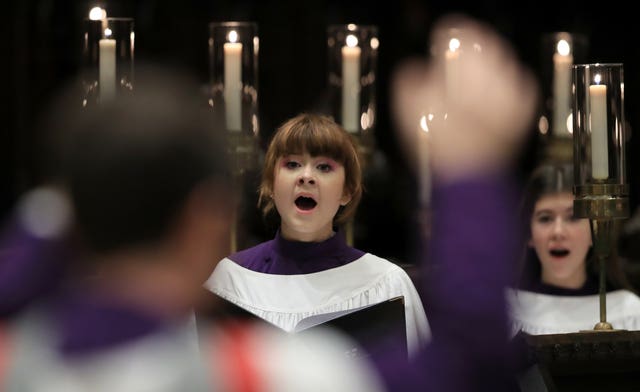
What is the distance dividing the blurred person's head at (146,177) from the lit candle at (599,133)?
1833 mm

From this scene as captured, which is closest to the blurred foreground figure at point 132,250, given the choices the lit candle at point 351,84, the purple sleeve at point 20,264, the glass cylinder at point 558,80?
the purple sleeve at point 20,264

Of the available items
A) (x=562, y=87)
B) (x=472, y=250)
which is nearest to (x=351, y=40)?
(x=562, y=87)

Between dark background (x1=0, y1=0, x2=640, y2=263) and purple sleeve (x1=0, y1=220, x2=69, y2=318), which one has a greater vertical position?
dark background (x1=0, y1=0, x2=640, y2=263)

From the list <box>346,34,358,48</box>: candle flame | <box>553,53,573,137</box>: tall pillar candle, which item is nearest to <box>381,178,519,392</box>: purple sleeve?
<box>346,34,358,48</box>: candle flame

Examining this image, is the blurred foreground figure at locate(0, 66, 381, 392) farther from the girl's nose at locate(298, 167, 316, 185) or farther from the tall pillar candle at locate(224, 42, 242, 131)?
the tall pillar candle at locate(224, 42, 242, 131)

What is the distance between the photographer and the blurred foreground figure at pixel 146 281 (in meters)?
1.61

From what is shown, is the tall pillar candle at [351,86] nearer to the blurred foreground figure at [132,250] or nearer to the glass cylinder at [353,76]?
the glass cylinder at [353,76]

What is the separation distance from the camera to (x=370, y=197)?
5.80 meters

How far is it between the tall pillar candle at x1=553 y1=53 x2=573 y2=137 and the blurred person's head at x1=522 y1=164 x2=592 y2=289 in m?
0.29

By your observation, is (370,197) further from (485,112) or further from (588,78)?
→ (485,112)

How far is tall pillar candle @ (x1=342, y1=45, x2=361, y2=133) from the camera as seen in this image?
4.36 m

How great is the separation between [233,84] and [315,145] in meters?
0.49

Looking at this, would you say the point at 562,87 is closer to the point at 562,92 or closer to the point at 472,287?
the point at 562,92

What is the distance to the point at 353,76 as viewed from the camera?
14.4ft
